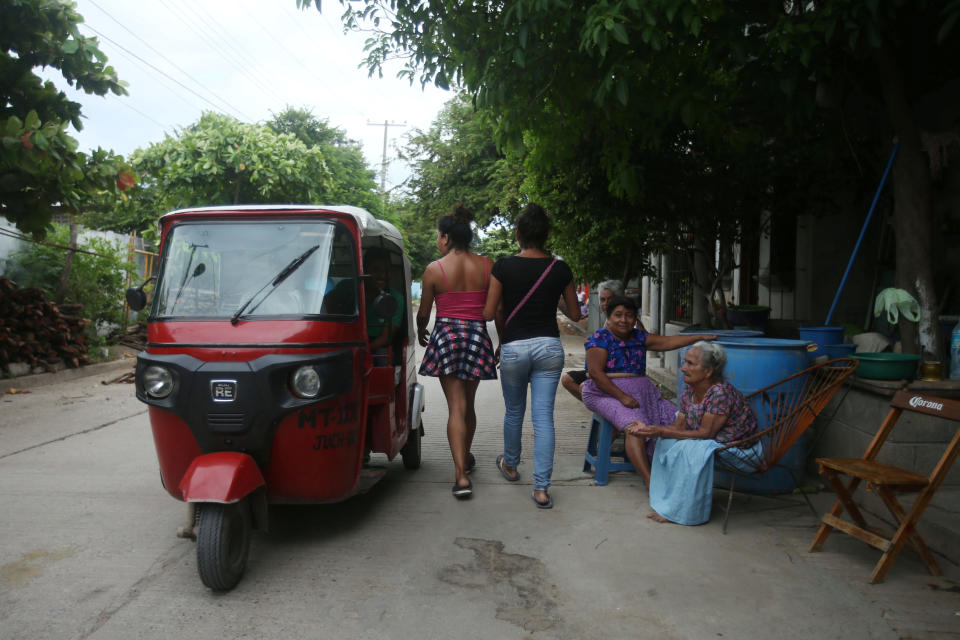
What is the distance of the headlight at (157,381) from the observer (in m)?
3.86

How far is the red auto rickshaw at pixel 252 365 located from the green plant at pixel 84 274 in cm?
1027

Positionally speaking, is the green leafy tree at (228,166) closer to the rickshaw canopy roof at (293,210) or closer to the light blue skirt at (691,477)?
the rickshaw canopy roof at (293,210)

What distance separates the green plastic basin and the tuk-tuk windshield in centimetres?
358

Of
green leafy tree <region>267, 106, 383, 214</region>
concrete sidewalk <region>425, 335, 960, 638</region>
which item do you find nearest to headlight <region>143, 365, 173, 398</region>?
concrete sidewalk <region>425, 335, 960, 638</region>

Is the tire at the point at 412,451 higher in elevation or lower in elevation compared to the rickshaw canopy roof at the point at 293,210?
lower

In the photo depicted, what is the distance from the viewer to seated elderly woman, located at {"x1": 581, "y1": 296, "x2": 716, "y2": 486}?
17.6ft

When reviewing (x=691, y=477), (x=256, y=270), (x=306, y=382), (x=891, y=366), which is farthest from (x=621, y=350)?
(x=256, y=270)

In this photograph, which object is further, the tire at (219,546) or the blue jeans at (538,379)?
the blue jeans at (538,379)

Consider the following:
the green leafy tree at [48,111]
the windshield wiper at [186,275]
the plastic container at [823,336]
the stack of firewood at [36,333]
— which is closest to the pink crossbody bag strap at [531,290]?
the windshield wiper at [186,275]

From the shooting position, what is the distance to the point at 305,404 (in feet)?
12.5

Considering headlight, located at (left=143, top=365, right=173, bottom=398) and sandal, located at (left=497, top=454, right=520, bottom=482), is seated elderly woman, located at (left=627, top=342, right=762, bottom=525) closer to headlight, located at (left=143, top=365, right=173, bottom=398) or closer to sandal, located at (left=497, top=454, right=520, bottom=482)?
sandal, located at (left=497, top=454, right=520, bottom=482)

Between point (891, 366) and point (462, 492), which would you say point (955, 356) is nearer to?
point (891, 366)

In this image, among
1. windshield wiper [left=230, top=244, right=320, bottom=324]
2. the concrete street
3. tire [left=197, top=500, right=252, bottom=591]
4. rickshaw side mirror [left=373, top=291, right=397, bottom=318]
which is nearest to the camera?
the concrete street

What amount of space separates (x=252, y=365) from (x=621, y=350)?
9.23ft
